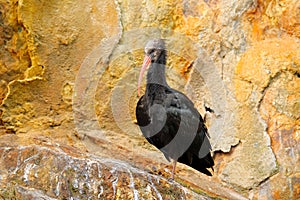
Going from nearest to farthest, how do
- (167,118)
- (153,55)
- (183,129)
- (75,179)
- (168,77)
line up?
(75,179) → (167,118) → (183,129) → (153,55) → (168,77)

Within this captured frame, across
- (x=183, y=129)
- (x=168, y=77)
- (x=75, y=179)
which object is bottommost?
(x=75, y=179)

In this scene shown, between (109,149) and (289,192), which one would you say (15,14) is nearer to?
(109,149)

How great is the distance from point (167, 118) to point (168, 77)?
2253mm

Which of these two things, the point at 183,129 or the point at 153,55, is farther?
the point at 153,55

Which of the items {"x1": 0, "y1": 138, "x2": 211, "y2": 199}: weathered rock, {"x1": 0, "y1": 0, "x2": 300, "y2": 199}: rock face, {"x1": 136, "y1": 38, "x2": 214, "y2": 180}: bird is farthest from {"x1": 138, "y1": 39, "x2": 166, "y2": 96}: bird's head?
{"x1": 0, "y1": 0, "x2": 300, "y2": 199}: rock face

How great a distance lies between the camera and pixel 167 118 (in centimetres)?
685

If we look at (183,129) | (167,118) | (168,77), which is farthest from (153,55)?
(168,77)

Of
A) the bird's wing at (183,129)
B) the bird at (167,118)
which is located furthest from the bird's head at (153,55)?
the bird's wing at (183,129)

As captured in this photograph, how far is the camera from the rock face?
8.31 metres

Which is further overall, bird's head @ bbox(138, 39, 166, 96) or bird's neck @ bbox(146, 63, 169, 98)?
bird's head @ bbox(138, 39, 166, 96)

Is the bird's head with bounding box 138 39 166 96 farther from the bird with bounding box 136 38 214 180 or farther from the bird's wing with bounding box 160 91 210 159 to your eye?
the bird's wing with bounding box 160 91 210 159

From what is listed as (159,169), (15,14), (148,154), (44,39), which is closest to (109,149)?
(148,154)

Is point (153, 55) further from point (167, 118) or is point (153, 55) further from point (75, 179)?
point (75, 179)

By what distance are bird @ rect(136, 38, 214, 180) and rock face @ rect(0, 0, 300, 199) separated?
2.05 feet
